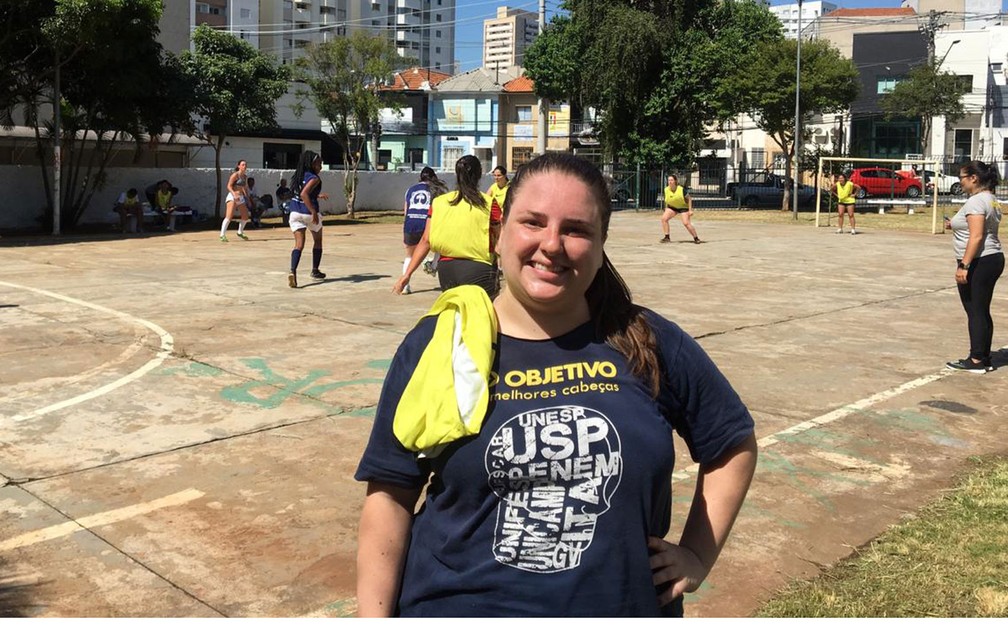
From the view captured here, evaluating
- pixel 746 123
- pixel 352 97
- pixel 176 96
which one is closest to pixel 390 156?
pixel 746 123

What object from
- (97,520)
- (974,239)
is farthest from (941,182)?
(97,520)

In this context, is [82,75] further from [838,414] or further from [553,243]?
[553,243]

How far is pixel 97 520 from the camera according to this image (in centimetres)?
489

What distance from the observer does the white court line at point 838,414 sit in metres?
5.90

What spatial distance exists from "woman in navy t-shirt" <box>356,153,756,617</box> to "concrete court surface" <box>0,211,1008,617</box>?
1980 mm

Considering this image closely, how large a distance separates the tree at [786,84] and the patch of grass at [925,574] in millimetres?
37404

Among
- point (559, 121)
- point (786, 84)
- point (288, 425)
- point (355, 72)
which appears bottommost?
point (288, 425)

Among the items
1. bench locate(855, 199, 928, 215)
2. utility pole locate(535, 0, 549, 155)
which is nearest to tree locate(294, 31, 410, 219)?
utility pole locate(535, 0, 549, 155)

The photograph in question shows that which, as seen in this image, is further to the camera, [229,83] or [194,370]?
[229,83]

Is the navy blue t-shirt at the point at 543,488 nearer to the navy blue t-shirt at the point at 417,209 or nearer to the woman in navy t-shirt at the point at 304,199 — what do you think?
the navy blue t-shirt at the point at 417,209

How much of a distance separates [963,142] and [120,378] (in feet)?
214

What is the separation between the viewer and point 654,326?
2248 mm

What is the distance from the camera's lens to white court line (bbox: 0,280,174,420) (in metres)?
7.04

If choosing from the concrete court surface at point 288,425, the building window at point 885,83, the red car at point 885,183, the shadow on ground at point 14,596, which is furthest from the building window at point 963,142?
the shadow on ground at point 14,596
